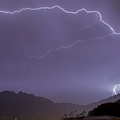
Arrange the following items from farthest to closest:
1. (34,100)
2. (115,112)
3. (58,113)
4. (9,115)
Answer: (34,100) < (58,113) < (9,115) < (115,112)

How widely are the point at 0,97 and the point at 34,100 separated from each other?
22.7 metres

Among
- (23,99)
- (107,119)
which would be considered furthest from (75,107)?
(107,119)

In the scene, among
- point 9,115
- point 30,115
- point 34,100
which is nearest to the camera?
point 9,115

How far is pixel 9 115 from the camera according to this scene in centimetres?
13612

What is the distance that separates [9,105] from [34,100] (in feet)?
99.9

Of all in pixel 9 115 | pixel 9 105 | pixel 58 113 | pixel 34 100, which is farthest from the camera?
pixel 34 100

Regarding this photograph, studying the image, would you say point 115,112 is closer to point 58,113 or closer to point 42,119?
point 42,119

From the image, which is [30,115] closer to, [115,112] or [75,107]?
[75,107]

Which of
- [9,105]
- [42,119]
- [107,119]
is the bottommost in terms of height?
[107,119]

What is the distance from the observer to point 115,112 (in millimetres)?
38625

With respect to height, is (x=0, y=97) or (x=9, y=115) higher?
(x=0, y=97)

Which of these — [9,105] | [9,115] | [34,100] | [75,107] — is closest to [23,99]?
[34,100]

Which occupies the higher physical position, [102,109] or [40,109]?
[40,109]

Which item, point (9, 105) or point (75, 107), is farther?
point (75, 107)
